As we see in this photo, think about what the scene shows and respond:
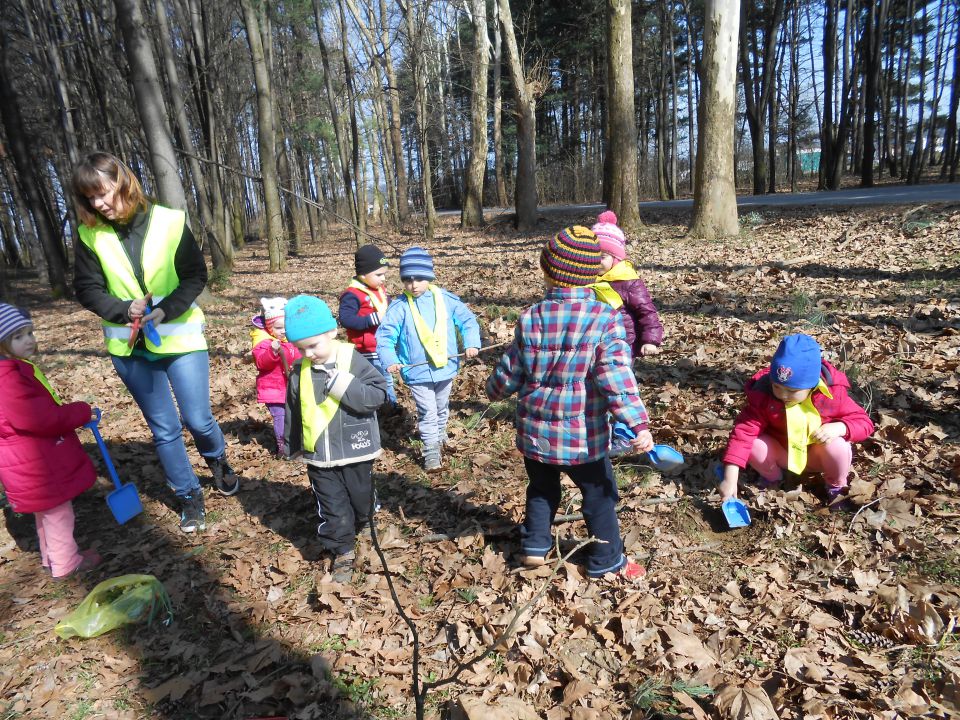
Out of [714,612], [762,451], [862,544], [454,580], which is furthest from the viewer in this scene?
[762,451]

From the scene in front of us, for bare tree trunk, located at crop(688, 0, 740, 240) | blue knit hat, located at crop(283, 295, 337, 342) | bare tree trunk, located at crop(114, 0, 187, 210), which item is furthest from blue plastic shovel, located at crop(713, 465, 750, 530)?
bare tree trunk, located at crop(688, 0, 740, 240)

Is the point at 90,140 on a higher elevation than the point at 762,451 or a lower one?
higher

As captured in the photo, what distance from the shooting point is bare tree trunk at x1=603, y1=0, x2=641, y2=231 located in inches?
455

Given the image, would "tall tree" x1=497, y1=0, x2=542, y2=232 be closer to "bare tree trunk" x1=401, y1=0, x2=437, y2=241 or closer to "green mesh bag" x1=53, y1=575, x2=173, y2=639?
"bare tree trunk" x1=401, y1=0, x2=437, y2=241

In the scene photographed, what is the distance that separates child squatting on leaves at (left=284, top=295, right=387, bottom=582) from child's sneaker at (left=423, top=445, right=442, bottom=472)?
119cm

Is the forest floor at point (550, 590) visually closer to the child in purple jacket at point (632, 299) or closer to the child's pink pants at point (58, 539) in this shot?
the child's pink pants at point (58, 539)

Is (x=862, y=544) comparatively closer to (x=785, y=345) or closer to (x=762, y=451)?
(x=762, y=451)

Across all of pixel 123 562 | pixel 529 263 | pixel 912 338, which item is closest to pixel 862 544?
pixel 912 338

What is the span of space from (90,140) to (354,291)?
19.8 metres

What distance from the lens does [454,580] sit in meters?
3.33

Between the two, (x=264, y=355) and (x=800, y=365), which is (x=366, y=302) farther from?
(x=800, y=365)

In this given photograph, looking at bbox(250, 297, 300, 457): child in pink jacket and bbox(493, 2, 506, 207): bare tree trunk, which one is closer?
bbox(250, 297, 300, 457): child in pink jacket

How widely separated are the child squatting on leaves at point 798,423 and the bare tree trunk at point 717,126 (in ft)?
28.5

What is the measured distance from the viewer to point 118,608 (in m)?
3.20
